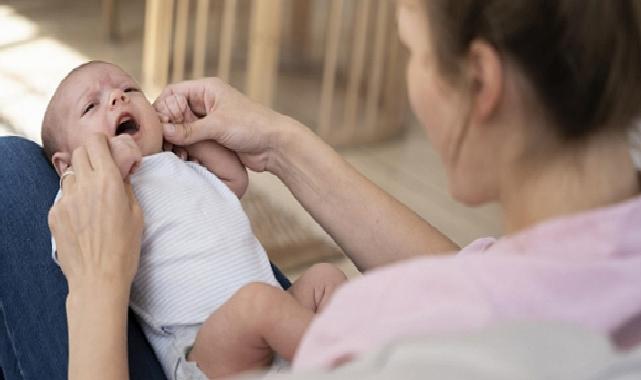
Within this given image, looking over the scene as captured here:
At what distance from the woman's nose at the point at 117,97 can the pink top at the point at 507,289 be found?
33.8 inches

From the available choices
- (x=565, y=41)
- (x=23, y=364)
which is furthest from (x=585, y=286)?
(x=23, y=364)

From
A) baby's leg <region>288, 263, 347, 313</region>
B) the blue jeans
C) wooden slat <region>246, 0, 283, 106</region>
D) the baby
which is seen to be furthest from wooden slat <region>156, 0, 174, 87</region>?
baby's leg <region>288, 263, 347, 313</region>

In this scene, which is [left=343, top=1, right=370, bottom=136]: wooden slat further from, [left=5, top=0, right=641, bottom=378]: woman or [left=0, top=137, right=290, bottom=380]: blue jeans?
[left=5, top=0, right=641, bottom=378]: woman

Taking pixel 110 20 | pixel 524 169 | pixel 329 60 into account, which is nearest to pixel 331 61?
pixel 329 60

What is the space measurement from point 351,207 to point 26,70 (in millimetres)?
3037

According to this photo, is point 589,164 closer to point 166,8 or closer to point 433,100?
point 433,100

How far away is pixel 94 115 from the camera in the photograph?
156 cm

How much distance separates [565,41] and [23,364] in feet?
2.99

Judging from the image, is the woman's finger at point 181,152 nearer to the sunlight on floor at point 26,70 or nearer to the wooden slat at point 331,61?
the sunlight on floor at point 26,70

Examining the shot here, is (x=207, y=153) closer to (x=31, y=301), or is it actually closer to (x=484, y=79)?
(x=31, y=301)

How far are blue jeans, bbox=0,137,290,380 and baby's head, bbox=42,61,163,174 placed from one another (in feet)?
0.38

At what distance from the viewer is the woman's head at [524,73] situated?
79 cm

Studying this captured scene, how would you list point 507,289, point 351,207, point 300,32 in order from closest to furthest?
point 507,289, point 351,207, point 300,32

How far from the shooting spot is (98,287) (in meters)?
1.19
